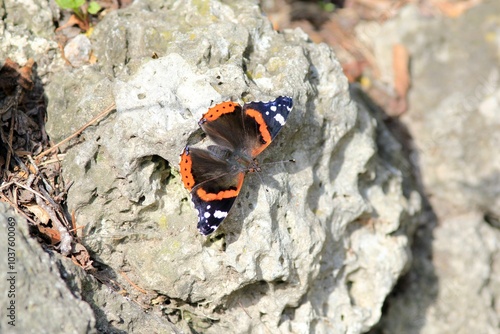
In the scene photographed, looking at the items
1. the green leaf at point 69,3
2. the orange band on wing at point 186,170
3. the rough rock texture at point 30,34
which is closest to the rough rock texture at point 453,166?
the orange band on wing at point 186,170

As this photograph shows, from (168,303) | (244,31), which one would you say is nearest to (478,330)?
(168,303)

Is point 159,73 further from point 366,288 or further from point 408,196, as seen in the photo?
point 408,196

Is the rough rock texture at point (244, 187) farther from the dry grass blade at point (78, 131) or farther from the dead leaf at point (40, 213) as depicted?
the dead leaf at point (40, 213)

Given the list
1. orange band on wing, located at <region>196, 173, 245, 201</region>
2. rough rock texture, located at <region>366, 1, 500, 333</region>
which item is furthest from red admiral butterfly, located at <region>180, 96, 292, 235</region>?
rough rock texture, located at <region>366, 1, 500, 333</region>

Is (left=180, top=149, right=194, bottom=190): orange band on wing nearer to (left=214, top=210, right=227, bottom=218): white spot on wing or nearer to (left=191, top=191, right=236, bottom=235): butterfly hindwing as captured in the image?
(left=191, top=191, right=236, bottom=235): butterfly hindwing

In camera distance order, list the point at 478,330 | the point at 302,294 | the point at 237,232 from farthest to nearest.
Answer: the point at 478,330
the point at 302,294
the point at 237,232

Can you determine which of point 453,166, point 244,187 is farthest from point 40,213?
point 453,166

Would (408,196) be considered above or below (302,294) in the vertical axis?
below

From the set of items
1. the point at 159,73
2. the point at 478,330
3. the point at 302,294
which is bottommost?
the point at 478,330
